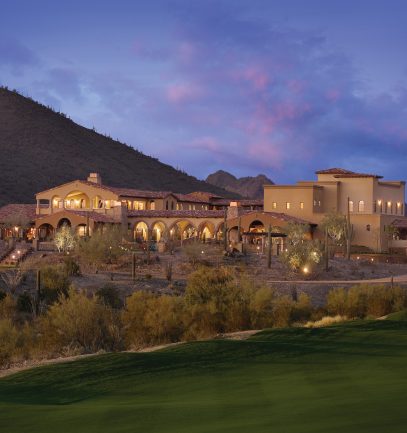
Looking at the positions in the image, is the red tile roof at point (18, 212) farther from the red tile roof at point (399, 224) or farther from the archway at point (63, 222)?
the red tile roof at point (399, 224)

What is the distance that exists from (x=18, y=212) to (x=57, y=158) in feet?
159

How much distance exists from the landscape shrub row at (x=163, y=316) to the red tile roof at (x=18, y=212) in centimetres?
3846

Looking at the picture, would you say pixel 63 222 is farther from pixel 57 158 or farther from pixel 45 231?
pixel 57 158

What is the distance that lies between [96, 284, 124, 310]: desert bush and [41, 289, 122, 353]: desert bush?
11.4 meters

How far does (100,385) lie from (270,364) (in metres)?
4.55

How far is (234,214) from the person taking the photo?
3051 inches

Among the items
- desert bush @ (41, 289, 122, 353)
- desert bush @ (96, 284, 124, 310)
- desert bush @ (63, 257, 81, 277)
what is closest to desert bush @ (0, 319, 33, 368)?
desert bush @ (41, 289, 122, 353)

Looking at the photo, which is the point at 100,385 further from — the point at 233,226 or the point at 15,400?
the point at 233,226

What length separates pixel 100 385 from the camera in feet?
60.6

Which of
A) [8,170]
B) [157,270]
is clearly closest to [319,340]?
[157,270]

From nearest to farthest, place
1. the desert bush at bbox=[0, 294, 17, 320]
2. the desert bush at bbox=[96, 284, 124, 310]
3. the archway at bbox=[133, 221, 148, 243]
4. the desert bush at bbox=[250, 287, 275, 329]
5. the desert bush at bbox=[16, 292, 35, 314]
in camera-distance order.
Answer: the desert bush at bbox=[250, 287, 275, 329]
the desert bush at bbox=[0, 294, 17, 320]
the desert bush at bbox=[16, 292, 35, 314]
the desert bush at bbox=[96, 284, 124, 310]
the archway at bbox=[133, 221, 148, 243]

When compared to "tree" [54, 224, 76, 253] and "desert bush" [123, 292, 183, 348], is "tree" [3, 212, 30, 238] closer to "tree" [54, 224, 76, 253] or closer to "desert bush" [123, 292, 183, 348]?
"tree" [54, 224, 76, 253]

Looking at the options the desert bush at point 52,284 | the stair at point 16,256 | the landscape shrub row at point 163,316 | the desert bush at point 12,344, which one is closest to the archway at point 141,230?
the stair at point 16,256

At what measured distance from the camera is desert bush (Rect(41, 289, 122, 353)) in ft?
95.0
